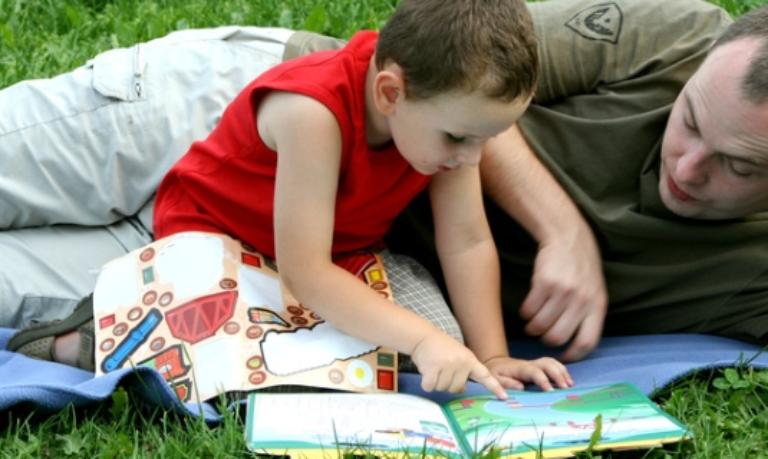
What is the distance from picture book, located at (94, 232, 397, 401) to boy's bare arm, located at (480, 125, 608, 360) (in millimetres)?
411

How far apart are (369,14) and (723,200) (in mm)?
2422

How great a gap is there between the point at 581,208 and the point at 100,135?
132 cm

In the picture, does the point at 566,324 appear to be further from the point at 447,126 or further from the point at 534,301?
the point at 447,126

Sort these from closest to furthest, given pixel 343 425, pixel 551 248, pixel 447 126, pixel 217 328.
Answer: pixel 343 425, pixel 447 126, pixel 217 328, pixel 551 248

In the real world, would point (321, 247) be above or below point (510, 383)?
above

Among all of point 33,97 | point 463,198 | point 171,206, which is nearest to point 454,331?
point 463,198

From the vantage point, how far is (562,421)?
9.29 ft

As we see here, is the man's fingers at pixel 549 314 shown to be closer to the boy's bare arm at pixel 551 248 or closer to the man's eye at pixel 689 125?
the boy's bare arm at pixel 551 248

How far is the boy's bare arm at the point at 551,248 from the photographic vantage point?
337 centimetres

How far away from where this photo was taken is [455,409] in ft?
9.59

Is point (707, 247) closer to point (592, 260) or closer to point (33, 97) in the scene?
point (592, 260)

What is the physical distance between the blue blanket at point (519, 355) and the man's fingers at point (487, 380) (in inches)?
4.5

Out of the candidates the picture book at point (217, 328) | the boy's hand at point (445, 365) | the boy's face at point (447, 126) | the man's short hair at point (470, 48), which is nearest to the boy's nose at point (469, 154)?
the boy's face at point (447, 126)

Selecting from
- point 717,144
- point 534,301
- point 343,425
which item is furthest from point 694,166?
point 343,425
